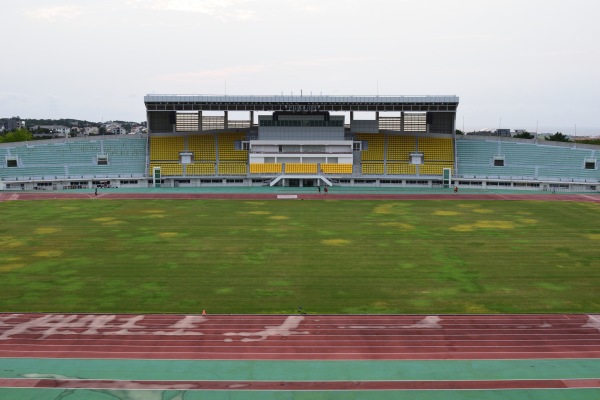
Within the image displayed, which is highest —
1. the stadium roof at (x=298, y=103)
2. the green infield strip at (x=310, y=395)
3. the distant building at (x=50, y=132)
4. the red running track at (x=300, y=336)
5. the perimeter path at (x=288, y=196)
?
the distant building at (x=50, y=132)

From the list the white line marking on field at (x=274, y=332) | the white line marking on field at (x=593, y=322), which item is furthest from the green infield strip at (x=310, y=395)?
the white line marking on field at (x=593, y=322)

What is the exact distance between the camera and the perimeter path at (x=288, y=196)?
49500 mm

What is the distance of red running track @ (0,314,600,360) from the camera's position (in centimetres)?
1608

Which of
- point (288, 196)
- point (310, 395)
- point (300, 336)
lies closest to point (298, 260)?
point (300, 336)

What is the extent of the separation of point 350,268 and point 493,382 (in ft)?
35.9

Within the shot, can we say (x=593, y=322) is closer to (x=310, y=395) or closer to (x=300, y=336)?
(x=300, y=336)

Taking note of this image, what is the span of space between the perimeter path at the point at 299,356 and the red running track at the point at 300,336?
0.12 feet

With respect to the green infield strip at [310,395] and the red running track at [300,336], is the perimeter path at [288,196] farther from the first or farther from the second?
the green infield strip at [310,395]

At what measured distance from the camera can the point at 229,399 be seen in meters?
13.5

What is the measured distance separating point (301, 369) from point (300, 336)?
2112 mm

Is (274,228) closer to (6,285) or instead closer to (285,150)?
(6,285)

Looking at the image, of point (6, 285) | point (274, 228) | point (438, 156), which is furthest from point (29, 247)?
point (438, 156)

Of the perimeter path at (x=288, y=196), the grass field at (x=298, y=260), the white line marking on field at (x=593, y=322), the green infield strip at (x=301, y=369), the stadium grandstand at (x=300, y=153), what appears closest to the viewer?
the green infield strip at (x=301, y=369)

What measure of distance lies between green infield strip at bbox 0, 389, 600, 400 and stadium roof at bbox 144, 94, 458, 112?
153 ft
